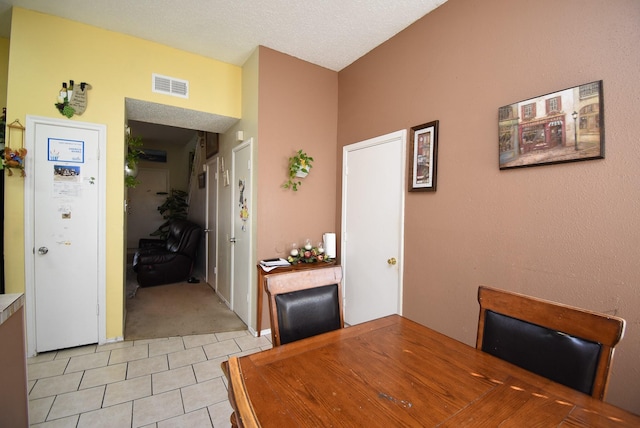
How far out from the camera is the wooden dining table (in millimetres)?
751

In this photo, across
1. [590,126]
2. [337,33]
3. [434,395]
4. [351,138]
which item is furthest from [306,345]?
[337,33]

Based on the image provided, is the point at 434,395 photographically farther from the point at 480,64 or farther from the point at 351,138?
the point at 351,138

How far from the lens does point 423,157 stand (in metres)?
2.22

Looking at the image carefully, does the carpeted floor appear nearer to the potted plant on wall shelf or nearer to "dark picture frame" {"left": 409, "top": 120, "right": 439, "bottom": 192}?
the potted plant on wall shelf

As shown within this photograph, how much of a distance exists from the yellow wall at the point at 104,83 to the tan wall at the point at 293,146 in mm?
643

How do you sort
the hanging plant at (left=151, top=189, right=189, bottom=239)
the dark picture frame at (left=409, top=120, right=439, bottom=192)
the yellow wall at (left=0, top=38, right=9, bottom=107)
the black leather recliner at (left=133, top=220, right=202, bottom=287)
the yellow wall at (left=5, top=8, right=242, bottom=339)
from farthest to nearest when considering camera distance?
the hanging plant at (left=151, top=189, right=189, bottom=239), the black leather recliner at (left=133, top=220, right=202, bottom=287), the yellow wall at (left=0, top=38, right=9, bottom=107), the yellow wall at (left=5, top=8, right=242, bottom=339), the dark picture frame at (left=409, top=120, right=439, bottom=192)

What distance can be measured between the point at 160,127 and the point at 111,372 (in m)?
4.80

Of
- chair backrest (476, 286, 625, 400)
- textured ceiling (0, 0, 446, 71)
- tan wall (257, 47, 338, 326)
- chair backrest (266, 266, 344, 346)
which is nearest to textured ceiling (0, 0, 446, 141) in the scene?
textured ceiling (0, 0, 446, 71)

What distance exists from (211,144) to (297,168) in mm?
2225

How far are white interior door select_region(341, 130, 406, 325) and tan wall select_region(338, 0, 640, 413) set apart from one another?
0.14 meters

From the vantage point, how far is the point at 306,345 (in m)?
1.15

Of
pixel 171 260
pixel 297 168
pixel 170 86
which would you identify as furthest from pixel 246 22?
pixel 171 260

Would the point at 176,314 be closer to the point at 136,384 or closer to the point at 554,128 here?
the point at 136,384

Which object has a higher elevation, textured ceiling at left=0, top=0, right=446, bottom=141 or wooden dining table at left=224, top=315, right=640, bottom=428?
textured ceiling at left=0, top=0, right=446, bottom=141
